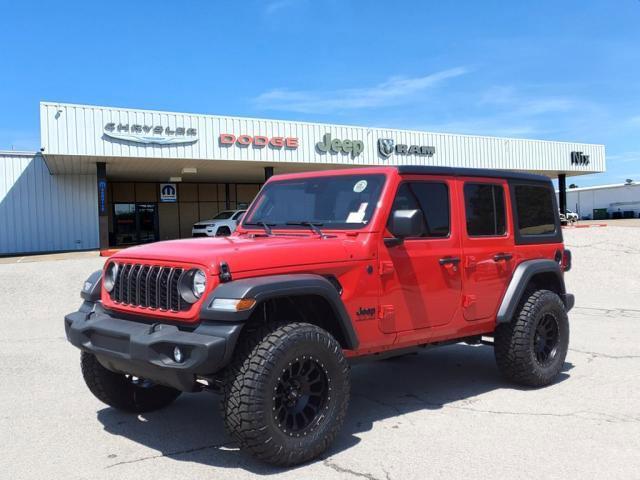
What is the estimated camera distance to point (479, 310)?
5.18 meters

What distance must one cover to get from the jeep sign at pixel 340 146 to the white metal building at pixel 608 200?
156ft

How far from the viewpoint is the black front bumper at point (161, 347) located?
3502 mm

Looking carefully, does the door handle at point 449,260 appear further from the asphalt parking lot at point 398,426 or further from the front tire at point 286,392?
the front tire at point 286,392

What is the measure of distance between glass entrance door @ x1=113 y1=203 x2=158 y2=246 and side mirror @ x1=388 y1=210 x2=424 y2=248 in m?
29.7

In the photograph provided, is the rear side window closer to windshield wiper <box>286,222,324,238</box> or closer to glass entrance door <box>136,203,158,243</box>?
windshield wiper <box>286,222,324,238</box>

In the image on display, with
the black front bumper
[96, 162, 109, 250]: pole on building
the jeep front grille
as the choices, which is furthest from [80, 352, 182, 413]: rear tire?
[96, 162, 109, 250]: pole on building

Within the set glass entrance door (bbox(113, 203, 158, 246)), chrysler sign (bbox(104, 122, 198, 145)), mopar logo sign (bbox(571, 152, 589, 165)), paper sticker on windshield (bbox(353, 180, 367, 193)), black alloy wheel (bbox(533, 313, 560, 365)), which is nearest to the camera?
paper sticker on windshield (bbox(353, 180, 367, 193))

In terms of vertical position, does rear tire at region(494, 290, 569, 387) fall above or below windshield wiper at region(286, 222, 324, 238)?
below

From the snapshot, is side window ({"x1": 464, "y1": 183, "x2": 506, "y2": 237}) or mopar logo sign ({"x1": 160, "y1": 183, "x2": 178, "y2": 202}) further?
mopar logo sign ({"x1": 160, "y1": 183, "x2": 178, "y2": 202})

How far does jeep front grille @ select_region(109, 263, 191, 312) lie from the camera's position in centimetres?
385

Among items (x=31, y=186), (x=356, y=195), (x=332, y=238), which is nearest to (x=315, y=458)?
(x=332, y=238)

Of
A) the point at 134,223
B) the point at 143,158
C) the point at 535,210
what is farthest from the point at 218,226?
the point at 535,210

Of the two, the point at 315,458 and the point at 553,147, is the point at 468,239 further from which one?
the point at 553,147

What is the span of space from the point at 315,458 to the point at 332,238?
1487mm
